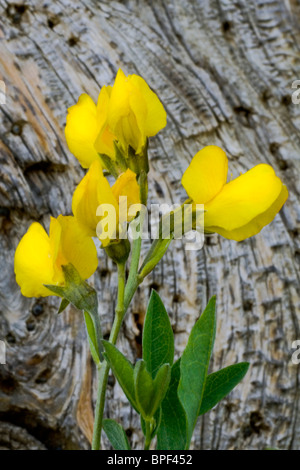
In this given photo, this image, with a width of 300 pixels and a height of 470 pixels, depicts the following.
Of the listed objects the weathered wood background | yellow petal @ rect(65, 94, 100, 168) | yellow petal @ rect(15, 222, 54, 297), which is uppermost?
yellow petal @ rect(65, 94, 100, 168)

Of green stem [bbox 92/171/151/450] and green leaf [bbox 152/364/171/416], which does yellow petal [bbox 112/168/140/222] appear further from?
green leaf [bbox 152/364/171/416]

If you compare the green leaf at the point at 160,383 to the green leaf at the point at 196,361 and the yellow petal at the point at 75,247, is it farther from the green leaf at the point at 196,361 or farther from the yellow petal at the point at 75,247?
the yellow petal at the point at 75,247

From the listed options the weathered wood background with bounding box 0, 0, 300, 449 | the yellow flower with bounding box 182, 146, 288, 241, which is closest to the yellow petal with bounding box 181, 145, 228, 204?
the yellow flower with bounding box 182, 146, 288, 241

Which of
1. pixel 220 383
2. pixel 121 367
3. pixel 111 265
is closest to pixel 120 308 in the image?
pixel 121 367

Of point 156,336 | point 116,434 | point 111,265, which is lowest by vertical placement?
point 111,265

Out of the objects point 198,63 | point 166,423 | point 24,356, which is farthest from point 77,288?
point 198,63

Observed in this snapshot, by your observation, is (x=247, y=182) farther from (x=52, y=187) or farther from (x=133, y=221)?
(x=52, y=187)

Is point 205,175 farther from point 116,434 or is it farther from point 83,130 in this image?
point 116,434
